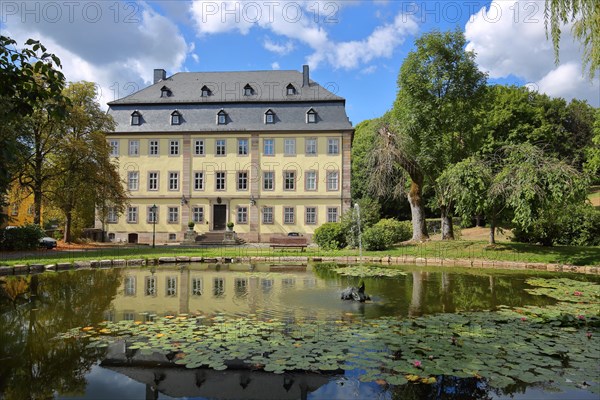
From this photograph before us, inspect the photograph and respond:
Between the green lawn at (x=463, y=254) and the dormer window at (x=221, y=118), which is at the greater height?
the dormer window at (x=221, y=118)

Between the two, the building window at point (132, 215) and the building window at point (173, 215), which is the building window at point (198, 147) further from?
the building window at point (132, 215)

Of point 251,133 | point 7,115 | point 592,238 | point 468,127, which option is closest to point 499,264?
point 592,238

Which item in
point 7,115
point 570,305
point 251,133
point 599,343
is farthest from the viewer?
point 251,133

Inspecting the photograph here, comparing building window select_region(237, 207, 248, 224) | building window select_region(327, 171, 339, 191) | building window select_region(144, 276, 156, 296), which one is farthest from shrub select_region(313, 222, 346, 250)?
building window select_region(144, 276, 156, 296)

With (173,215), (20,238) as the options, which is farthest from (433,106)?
(20,238)

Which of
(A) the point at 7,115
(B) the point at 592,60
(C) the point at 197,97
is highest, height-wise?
(C) the point at 197,97

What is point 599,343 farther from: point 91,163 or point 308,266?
point 91,163

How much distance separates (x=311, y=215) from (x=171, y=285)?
2004 centimetres

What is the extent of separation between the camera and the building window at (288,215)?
103ft

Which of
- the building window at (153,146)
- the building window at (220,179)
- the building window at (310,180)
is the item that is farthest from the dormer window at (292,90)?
the building window at (153,146)

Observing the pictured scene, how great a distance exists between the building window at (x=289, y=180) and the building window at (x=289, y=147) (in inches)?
57.9

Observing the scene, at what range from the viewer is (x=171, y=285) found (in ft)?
38.5

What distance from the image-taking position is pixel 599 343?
6.10m

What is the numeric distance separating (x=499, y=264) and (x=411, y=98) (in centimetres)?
1056
